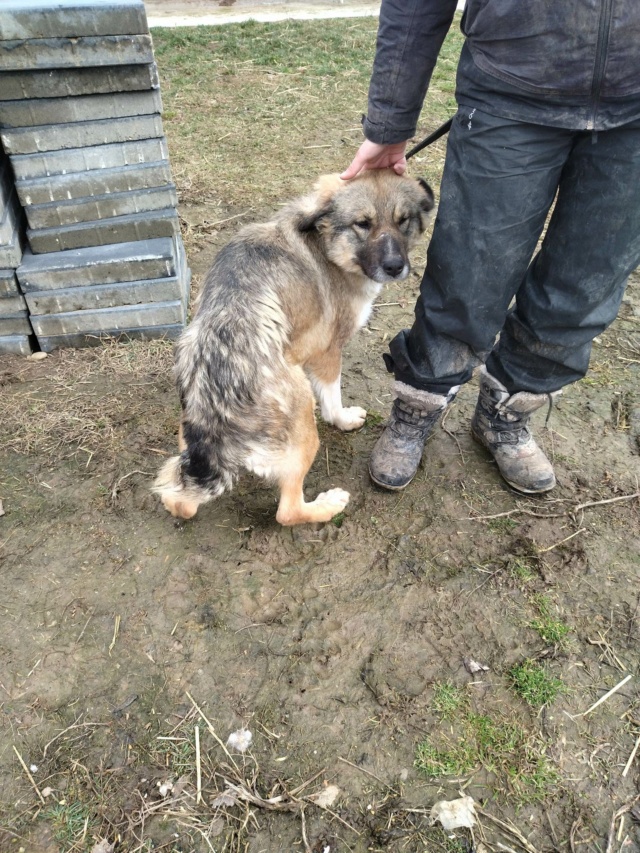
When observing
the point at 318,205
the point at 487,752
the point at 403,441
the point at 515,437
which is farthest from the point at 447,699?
the point at 318,205

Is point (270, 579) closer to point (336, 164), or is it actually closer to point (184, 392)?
point (184, 392)

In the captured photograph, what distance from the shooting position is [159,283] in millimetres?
3938

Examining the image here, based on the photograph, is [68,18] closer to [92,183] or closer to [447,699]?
[92,183]

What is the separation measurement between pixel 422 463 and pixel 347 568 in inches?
32.2

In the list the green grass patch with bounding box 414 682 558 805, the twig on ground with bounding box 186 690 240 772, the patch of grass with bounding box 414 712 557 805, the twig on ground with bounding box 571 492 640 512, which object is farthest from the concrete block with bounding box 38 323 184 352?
the patch of grass with bounding box 414 712 557 805

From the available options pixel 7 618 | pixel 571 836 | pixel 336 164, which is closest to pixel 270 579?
pixel 7 618

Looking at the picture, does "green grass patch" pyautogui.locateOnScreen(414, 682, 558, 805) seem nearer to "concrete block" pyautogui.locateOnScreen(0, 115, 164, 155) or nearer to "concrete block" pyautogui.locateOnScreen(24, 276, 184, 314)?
"concrete block" pyautogui.locateOnScreen(24, 276, 184, 314)

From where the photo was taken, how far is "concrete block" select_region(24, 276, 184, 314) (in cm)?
380

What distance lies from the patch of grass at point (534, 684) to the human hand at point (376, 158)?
2.24m

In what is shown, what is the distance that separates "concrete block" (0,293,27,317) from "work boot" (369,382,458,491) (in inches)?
91.1

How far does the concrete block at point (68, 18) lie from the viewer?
3.02 m

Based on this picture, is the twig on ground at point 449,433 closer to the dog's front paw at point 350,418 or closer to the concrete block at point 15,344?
the dog's front paw at point 350,418

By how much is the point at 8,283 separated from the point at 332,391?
2.00m

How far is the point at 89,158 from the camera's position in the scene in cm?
355
